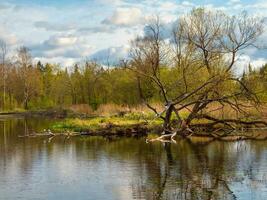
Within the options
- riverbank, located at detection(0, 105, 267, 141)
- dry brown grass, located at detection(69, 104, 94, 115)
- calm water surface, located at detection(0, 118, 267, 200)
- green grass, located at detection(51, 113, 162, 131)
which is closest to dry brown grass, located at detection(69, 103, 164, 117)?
dry brown grass, located at detection(69, 104, 94, 115)

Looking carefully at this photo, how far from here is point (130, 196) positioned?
51.1ft

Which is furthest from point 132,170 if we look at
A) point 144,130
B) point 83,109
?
point 83,109

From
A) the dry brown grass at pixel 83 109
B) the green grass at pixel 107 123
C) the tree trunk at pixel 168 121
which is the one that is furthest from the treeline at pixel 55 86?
the tree trunk at pixel 168 121

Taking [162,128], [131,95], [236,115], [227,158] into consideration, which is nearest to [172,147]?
[227,158]

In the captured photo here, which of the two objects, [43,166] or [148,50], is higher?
[148,50]

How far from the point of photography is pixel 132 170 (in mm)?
20281

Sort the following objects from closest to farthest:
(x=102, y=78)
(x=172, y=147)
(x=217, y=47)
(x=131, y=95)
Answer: (x=172, y=147)
(x=217, y=47)
(x=131, y=95)
(x=102, y=78)

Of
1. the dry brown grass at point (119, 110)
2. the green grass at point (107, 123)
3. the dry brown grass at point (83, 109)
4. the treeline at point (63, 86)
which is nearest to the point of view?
the green grass at point (107, 123)

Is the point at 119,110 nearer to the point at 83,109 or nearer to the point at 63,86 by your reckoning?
Answer: the point at 83,109

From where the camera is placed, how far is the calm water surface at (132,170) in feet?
52.4

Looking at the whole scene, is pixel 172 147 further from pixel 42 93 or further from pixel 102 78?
pixel 42 93

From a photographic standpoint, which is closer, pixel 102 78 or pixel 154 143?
pixel 154 143

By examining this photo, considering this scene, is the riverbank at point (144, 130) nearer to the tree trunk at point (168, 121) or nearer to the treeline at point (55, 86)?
the tree trunk at point (168, 121)

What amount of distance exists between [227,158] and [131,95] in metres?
41.7
